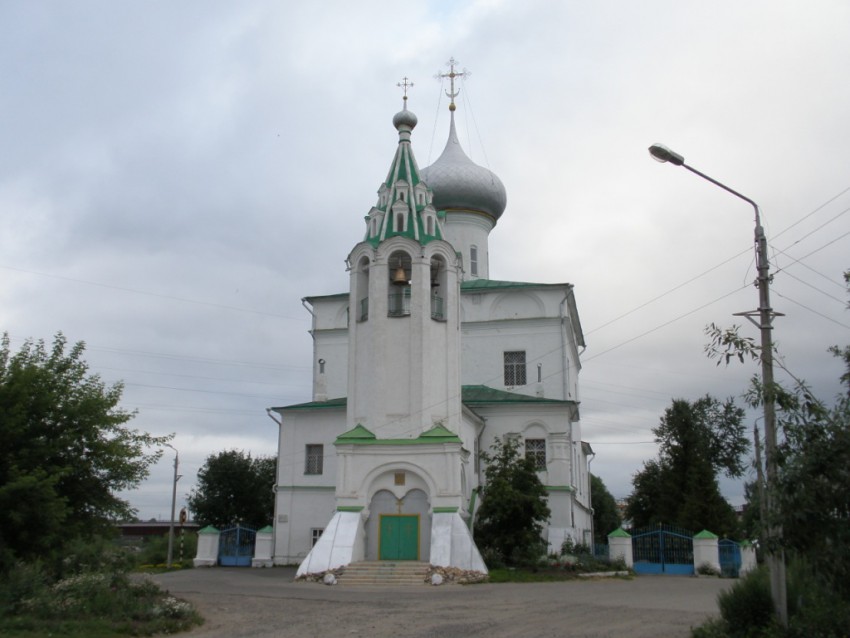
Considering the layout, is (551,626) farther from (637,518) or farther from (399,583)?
(637,518)

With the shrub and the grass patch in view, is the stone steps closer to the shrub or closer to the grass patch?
the grass patch

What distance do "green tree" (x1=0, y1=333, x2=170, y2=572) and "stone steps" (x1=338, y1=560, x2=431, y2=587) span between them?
7057 millimetres

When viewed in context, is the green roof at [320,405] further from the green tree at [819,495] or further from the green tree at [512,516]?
the green tree at [819,495]

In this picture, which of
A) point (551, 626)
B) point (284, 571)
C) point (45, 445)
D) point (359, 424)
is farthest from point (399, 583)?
point (45, 445)

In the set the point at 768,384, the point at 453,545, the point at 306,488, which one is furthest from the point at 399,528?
the point at 768,384

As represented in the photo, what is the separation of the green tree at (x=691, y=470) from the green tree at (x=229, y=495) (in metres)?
18.8

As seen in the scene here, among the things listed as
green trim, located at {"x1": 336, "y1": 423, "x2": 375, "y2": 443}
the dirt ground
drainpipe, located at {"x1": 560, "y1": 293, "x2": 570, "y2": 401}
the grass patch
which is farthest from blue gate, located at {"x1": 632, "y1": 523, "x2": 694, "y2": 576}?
the grass patch

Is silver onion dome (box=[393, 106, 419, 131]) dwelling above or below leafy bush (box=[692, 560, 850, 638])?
above

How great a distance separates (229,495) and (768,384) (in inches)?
1328

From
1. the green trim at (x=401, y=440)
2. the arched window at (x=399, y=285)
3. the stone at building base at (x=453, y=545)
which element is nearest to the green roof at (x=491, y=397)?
the green trim at (x=401, y=440)

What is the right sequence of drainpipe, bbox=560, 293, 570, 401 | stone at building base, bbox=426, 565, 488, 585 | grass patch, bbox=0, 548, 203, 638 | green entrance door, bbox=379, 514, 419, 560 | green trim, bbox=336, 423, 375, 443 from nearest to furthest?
1. grass patch, bbox=0, 548, 203, 638
2. stone at building base, bbox=426, 565, 488, 585
3. green entrance door, bbox=379, 514, 419, 560
4. green trim, bbox=336, 423, 375, 443
5. drainpipe, bbox=560, 293, 570, 401

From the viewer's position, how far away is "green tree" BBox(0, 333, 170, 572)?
11828 millimetres

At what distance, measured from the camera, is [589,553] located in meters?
24.8

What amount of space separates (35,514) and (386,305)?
40.8ft
